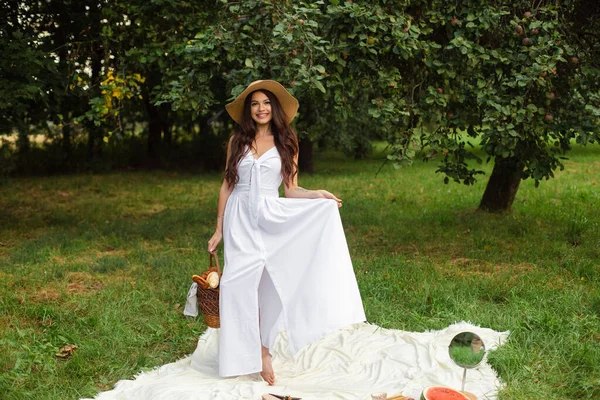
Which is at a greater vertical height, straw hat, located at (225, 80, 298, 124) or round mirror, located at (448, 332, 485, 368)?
straw hat, located at (225, 80, 298, 124)

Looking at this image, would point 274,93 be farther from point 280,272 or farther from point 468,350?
point 468,350

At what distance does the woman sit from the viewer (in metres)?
4.20

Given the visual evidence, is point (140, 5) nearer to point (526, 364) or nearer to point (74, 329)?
point (74, 329)

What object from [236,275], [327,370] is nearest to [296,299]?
[236,275]

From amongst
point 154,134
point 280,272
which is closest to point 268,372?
point 280,272

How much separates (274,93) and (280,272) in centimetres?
128

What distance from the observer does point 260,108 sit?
172 inches

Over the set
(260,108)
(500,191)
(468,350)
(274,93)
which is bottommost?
(468,350)

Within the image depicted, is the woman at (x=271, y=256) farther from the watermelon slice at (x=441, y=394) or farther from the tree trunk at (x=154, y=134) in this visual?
the tree trunk at (x=154, y=134)

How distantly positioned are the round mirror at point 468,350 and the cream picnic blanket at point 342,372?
0.40 m

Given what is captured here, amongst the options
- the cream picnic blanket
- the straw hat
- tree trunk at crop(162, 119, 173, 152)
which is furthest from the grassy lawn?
tree trunk at crop(162, 119, 173, 152)

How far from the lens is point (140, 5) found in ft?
27.2

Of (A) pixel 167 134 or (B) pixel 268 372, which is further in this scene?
(A) pixel 167 134

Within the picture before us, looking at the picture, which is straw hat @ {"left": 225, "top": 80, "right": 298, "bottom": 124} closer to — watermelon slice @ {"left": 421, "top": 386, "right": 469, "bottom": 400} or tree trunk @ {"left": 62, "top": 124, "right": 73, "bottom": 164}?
watermelon slice @ {"left": 421, "top": 386, "right": 469, "bottom": 400}
